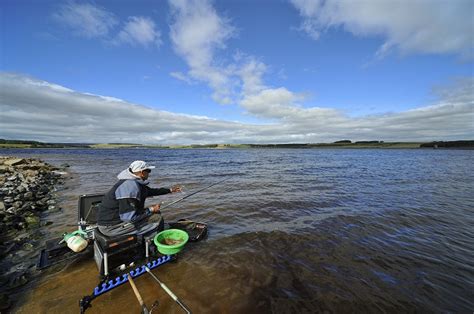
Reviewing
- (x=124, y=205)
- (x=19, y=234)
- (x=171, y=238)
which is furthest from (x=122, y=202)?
(x=19, y=234)

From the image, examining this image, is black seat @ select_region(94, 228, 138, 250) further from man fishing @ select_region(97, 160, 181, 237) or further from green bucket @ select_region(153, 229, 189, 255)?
green bucket @ select_region(153, 229, 189, 255)

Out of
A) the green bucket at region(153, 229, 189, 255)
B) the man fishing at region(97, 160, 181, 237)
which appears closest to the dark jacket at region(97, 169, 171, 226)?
the man fishing at region(97, 160, 181, 237)

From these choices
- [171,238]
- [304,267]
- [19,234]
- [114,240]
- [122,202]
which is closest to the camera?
[114,240]

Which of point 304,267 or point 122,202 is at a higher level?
point 122,202

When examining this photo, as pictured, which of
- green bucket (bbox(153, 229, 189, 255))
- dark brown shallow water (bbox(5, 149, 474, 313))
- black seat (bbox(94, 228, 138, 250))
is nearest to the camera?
dark brown shallow water (bbox(5, 149, 474, 313))

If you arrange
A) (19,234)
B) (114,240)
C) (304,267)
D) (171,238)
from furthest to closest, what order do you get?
(19,234) → (171,238) → (304,267) → (114,240)

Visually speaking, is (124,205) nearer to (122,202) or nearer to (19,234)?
(122,202)

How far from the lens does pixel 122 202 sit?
528cm

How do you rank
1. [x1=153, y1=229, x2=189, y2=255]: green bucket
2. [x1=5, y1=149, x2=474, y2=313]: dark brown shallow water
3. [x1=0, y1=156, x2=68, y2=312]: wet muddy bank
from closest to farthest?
[x1=5, y1=149, x2=474, y2=313]: dark brown shallow water
[x1=0, y1=156, x2=68, y2=312]: wet muddy bank
[x1=153, y1=229, x2=189, y2=255]: green bucket

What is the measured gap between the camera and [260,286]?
5.15m

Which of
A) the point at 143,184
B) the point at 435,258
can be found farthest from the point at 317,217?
the point at 143,184

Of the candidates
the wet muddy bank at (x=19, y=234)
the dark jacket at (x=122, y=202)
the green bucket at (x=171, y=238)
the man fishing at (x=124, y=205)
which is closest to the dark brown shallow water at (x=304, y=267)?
the wet muddy bank at (x=19, y=234)

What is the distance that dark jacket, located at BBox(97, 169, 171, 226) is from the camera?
203 inches

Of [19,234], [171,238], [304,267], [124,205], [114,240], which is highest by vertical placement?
[124,205]
